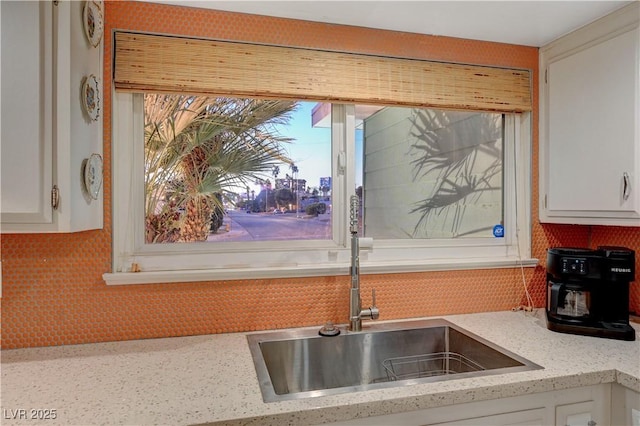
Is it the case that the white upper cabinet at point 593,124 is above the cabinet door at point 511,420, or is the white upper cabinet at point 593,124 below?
above

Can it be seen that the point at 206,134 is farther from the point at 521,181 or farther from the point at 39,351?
the point at 521,181

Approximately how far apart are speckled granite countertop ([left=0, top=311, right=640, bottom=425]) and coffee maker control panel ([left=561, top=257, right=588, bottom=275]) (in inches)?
9.7

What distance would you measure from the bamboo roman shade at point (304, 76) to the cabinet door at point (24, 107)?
14.4 inches

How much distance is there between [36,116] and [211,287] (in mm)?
817

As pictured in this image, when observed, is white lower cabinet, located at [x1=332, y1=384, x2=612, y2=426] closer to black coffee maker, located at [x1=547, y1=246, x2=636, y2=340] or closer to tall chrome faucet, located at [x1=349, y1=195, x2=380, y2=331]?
black coffee maker, located at [x1=547, y1=246, x2=636, y2=340]

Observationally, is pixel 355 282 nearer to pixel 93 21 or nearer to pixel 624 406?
pixel 624 406

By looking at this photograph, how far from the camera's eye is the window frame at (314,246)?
1.55 m

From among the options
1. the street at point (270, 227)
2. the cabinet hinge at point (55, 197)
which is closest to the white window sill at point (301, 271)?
the street at point (270, 227)

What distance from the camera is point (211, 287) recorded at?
1.60m

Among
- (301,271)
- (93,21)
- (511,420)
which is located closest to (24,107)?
(93,21)

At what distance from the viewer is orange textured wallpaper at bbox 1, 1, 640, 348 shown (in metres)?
1.46

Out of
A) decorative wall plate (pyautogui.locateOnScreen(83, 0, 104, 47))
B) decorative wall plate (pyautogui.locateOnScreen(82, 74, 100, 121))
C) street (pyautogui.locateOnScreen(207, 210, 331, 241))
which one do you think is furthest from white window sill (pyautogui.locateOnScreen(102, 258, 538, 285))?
decorative wall plate (pyautogui.locateOnScreen(83, 0, 104, 47))

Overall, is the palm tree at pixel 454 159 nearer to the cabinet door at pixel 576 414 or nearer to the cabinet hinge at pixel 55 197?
the cabinet door at pixel 576 414

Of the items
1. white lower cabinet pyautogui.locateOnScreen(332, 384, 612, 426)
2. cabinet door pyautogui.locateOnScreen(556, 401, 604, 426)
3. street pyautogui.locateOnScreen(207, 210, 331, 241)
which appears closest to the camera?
white lower cabinet pyautogui.locateOnScreen(332, 384, 612, 426)
